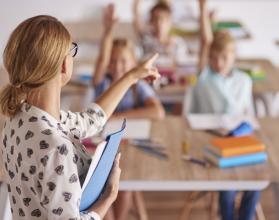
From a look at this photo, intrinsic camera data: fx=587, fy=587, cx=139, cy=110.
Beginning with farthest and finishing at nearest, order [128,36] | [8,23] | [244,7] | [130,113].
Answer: [244,7]
[128,36]
[130,113]
[8,23]

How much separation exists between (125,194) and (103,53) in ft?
2.37

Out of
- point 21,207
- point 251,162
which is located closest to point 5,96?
point 21,207

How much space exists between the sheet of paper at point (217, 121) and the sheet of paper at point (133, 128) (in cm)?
21

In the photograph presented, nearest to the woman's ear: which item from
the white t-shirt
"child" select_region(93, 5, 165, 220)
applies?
"child" select_region(93, 5, 165, 220)

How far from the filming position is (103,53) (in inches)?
115

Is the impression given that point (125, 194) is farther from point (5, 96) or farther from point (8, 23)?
point (5, 96)

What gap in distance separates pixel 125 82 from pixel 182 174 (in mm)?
718

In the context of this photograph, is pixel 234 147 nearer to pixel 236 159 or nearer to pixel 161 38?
pixel 236 159

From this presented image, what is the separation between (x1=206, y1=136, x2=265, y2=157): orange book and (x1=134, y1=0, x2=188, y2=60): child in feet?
4.87

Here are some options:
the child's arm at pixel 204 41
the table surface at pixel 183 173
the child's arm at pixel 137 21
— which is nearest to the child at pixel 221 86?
the child's arm at pixel 204 41

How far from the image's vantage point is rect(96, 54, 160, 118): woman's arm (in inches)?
59.7

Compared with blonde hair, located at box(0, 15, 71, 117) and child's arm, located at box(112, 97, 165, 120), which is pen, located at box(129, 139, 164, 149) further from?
blonde hair, located at box(0, 15, 71, 117)

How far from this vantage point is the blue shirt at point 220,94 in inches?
122

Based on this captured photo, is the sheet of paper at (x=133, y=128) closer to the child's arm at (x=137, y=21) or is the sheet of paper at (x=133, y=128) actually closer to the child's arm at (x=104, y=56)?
the child's arm at (x=104, y=56)
